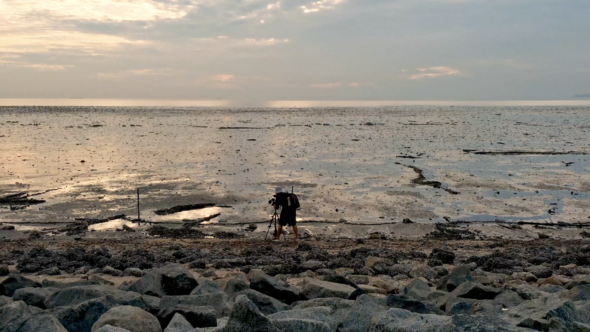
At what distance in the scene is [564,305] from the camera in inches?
206

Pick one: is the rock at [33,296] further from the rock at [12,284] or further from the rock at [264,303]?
the rock at [264,303]

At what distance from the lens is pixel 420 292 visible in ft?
25.7

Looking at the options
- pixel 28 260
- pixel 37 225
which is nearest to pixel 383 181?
pixel 37 225

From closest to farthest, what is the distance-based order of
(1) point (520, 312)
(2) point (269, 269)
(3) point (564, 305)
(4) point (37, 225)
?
(3) point (564, 305) < (1) point (520, 312) < (2) point (269, 269) < (4) point (37, 225)

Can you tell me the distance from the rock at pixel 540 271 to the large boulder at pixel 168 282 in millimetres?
7262

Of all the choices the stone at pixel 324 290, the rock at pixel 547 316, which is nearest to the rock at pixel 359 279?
the stone at pixel 324 290

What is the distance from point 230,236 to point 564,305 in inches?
430

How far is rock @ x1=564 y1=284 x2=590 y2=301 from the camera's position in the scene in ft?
22.6

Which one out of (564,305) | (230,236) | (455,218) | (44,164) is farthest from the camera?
(44,164)

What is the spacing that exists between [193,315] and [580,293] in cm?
567

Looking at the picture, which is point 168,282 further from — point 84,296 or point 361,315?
point 361,315

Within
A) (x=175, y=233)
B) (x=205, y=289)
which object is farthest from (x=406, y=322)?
(x=175, y=233)

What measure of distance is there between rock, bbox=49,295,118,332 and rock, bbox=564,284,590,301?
21.6 feet

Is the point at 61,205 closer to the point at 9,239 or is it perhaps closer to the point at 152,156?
the point at 9,239
